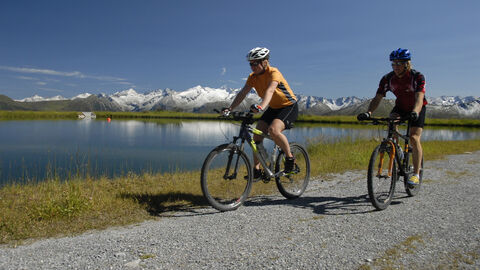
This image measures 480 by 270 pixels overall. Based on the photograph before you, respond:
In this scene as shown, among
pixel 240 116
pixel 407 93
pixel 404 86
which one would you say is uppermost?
pixel 404 86

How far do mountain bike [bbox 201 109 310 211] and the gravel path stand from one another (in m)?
0.38

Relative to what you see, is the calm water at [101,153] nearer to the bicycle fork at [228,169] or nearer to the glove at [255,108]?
the bicycle fork at [228,169]

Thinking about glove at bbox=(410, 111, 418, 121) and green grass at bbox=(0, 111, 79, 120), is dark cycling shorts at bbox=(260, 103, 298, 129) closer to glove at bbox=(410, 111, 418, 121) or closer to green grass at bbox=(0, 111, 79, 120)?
glove at bbox=(410, 111, 418, 121)

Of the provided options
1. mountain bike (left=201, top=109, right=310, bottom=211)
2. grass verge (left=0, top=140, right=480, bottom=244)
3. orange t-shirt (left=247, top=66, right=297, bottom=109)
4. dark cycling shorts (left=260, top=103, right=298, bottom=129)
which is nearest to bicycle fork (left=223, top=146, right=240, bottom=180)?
mountain bike (left=201, top=109, right=310, bottom=211)

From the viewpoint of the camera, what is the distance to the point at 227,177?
5.18 meters

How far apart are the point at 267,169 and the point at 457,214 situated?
9.67 ft

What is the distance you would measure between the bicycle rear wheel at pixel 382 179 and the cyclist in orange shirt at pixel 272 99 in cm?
146

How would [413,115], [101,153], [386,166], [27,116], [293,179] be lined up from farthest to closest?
[27,116]
[101,153]
[293,179]
[386,166]
[413,115]

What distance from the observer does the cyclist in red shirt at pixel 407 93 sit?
17.1 ft

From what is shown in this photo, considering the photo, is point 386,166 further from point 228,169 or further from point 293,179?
point 228,169

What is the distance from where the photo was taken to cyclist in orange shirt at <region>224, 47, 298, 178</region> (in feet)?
17.0

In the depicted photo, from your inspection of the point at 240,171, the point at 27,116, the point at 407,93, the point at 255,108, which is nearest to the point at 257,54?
the point at 255,108

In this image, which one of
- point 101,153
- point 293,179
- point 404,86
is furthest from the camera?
point 101,153

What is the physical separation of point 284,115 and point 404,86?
2.13 metres
